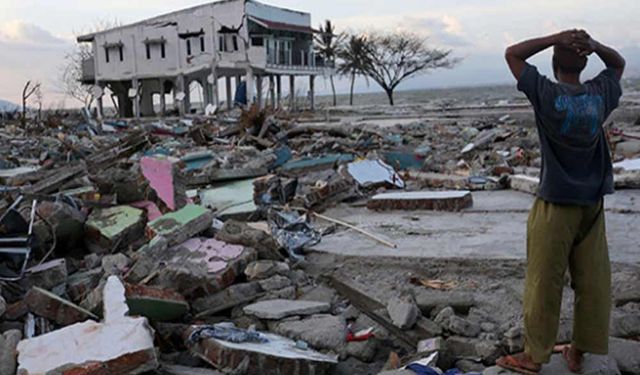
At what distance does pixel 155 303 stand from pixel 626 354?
259 cm

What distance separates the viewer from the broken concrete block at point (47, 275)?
14.6 feet

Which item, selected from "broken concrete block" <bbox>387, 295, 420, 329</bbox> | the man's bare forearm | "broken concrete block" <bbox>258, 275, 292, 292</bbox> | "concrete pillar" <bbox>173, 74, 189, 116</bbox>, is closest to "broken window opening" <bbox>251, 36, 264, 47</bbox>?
"concrete pillar" <bbox>173, 74, 189, 116</bbox>

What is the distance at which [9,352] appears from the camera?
3.23 m

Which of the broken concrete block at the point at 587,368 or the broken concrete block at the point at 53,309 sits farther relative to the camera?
the broken concrete block at the point at 53,309

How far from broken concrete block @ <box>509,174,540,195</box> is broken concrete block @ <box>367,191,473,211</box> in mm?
851

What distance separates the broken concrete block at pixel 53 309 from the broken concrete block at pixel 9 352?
305mm

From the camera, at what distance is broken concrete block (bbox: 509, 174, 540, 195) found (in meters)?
7.23

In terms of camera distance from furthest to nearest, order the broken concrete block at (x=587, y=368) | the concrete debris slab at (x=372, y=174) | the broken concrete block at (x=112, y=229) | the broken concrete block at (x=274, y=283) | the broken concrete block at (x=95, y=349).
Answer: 1. the concrete debris slab at (x=372, y=174)
2. the broken concrete block at (x=112, y=229)
3. the broken concrete block at (x=274, y=283)
4. the broken concrete block at (x=95, y=349)
5. the broken concrete block at (x=587, y=368)

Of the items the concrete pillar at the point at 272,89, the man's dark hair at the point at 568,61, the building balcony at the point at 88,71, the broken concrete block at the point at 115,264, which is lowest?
the broken concrete block at the point at 115,264

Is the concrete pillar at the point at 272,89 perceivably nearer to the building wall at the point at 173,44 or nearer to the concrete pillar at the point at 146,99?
the building wall at the point at 173,44

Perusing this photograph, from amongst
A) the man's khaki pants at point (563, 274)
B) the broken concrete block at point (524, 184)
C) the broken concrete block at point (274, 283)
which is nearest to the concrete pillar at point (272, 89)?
the broken concrete block at point (524, 184)

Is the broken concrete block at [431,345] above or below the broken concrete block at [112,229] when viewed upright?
below

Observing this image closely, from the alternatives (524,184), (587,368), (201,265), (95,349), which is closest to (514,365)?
(587,368)

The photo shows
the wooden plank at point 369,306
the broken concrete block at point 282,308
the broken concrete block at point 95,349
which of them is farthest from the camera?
the broken concrete block at point 282,308
